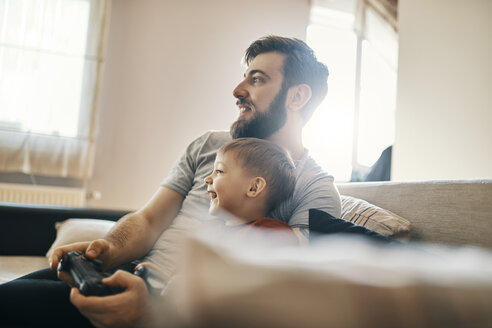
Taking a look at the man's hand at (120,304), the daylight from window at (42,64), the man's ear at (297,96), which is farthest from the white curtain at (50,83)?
the man's hand at (120,304)

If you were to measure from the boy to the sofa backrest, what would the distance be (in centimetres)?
44

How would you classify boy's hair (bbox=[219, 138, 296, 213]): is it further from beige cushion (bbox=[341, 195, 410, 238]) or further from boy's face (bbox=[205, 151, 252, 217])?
beige cushion (bbox=[341, 195, 410, 238])

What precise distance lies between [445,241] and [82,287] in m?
0.95

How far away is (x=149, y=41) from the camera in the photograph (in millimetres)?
4180

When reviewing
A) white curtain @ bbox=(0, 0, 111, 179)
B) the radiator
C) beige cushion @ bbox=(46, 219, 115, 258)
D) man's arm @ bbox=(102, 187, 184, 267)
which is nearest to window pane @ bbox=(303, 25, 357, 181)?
white curtain @ bbox=(0, 0, 111, 179)

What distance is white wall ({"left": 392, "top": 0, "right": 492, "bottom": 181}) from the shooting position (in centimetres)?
266

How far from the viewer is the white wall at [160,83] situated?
4.05 meters

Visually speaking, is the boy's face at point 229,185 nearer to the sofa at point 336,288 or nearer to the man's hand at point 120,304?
the man's hand at point 120,304

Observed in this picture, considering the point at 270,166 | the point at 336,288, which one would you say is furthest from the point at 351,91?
the point at 336,288

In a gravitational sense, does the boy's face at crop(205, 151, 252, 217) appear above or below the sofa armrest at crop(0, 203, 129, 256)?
above

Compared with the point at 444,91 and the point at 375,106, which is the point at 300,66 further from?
the point at 375,106

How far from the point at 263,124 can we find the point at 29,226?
1.39 meters

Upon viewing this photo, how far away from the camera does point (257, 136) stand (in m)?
1.34

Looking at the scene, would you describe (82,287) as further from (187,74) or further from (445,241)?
(187,74)
